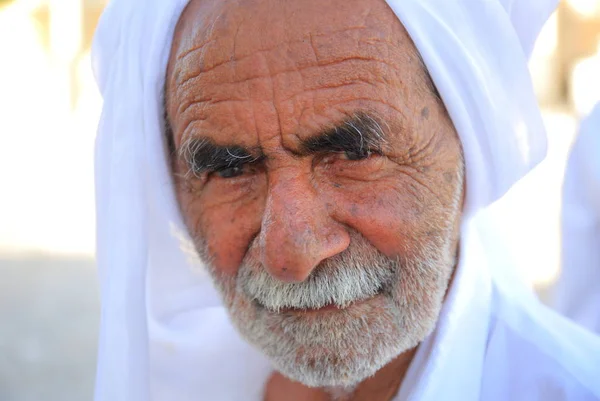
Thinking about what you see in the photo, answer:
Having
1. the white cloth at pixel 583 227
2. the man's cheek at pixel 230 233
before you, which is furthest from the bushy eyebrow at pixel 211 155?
the white cloth at pixel 583 227

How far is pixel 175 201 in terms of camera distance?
8.83ft

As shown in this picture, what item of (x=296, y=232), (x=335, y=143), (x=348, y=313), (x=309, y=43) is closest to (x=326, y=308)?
(x=348, y=313)

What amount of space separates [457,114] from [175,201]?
1.12m

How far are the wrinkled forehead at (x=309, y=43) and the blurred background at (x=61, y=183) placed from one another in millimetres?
1074

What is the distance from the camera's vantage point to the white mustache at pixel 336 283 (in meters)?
2.13

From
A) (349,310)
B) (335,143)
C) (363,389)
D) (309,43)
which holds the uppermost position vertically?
(309,43)

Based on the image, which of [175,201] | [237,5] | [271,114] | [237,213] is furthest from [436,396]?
[237,5]

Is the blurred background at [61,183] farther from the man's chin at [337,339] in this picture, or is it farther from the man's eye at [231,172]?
the man's eye at [231,172]

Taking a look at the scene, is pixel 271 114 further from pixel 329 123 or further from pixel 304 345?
pixel 304 345

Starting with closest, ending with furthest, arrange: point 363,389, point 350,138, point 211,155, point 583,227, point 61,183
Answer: point 350,138 < point 211,155 < point 363,389 < point 583,227 < point 61,183

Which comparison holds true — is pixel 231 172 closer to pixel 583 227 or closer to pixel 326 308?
pixel 326 308

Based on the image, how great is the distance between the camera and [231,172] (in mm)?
2377

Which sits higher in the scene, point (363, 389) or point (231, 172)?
point (231, 172)

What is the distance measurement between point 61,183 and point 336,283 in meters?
11.3
